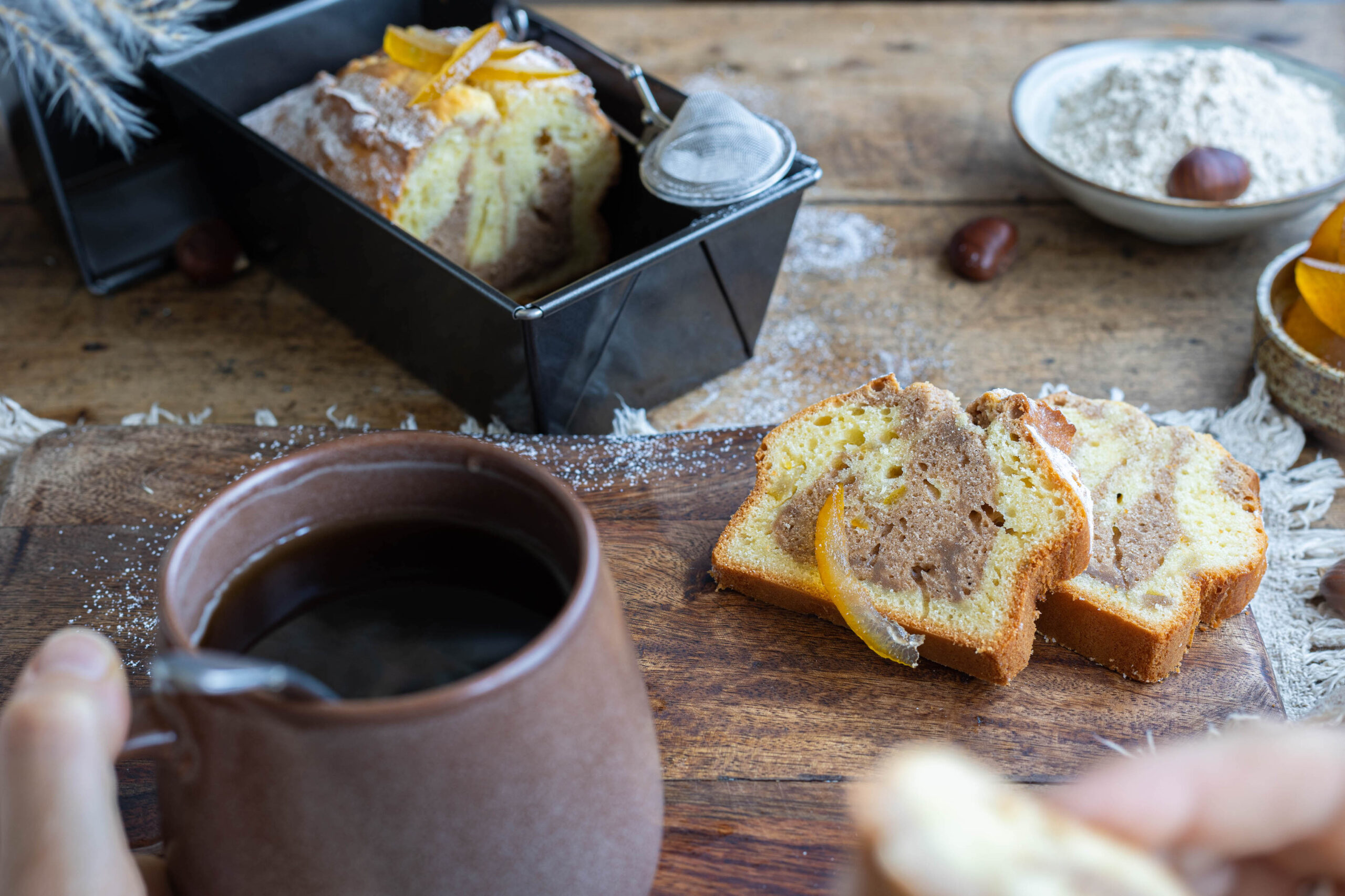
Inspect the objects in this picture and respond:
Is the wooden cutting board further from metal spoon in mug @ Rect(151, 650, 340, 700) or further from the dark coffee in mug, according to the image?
metal spoon in mug @ Rect(151, 650, 340, 700)

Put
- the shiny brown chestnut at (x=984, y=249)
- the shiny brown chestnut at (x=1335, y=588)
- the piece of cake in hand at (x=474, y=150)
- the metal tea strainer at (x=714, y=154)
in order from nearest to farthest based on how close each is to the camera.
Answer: the shiny brown chestnut at (x=1335, y=588) → the metal tea strainer at (x=714, y=154) → the piece of cake in hand at (x=474, y=150) → the shiny brown chestnut at (x=984, y=249)

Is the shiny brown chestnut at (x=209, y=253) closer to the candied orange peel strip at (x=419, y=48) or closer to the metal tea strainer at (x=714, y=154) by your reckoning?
the candied orange peel strip at (x=419, y=48)

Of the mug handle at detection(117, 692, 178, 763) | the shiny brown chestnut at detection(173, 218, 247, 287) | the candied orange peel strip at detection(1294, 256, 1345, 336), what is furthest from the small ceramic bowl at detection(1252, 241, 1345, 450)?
the shiny brown chestnut at detection(173, 218, 247, 287)

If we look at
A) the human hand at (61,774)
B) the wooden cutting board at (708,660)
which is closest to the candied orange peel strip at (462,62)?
the wooden cutting board at (708,660)

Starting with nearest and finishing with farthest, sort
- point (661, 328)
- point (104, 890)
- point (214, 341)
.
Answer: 1. point (104, 890)
2. point (661, 328)
3. point (214, 341)

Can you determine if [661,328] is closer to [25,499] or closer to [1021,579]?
[1021,579]

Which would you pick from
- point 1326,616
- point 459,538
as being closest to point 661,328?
point 459,538

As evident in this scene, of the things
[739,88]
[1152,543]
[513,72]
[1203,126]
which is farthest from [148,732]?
[739,88]
